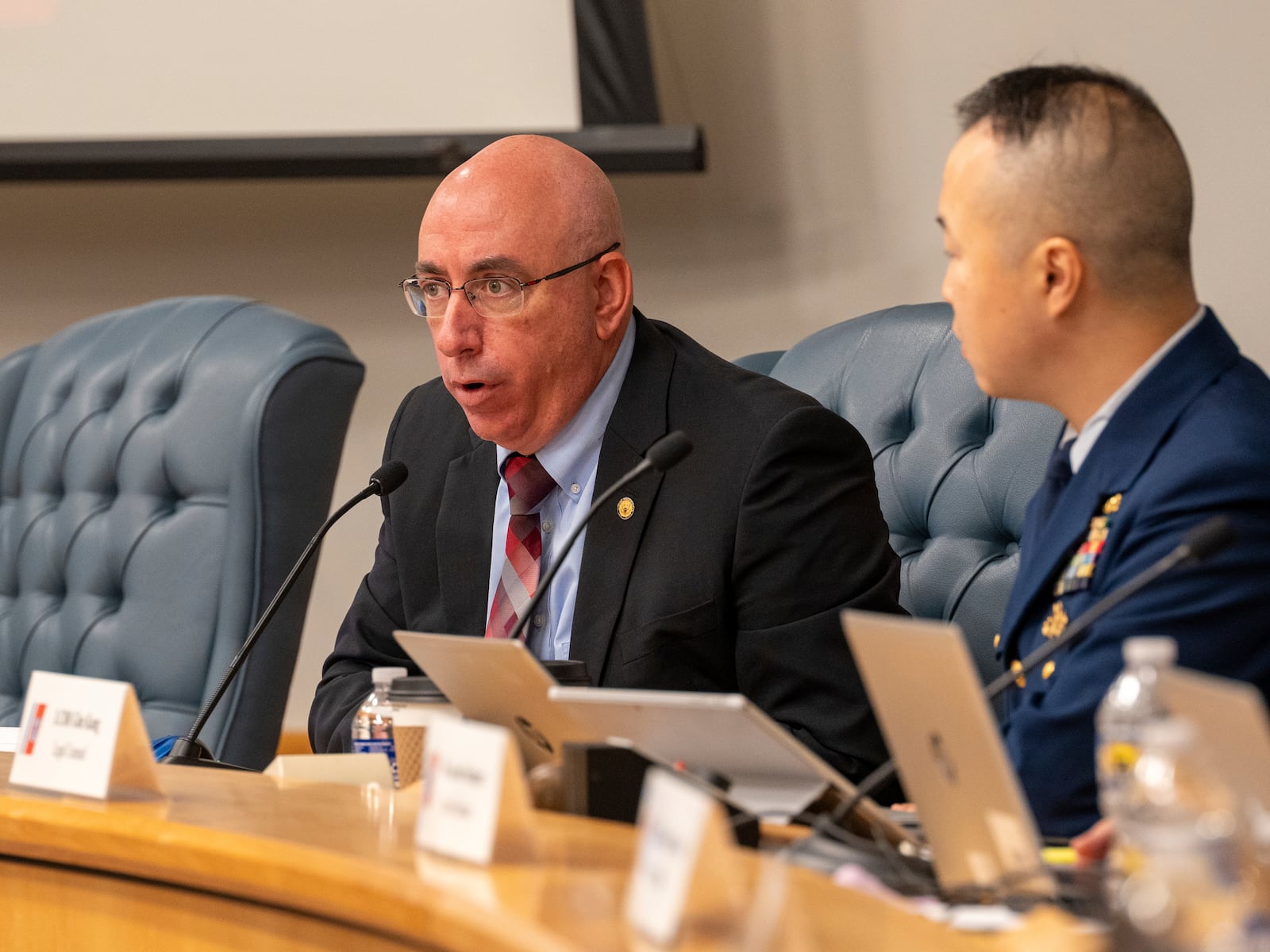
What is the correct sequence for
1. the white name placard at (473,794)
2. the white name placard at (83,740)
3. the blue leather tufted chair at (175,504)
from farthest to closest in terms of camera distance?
1. the blue leather tufted chair at (175,504)
2. the white name placard at (83,740)
3. the white name placard at (473,794)

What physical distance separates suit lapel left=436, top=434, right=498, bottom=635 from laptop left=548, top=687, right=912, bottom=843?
911 mm

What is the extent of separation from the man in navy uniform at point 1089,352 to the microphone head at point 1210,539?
0.18 m

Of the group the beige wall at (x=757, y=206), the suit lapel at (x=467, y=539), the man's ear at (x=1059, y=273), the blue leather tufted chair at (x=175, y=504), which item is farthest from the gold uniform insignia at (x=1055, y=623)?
the beige wall at (x=757, y=206)

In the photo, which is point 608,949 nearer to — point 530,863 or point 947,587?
point 530,863

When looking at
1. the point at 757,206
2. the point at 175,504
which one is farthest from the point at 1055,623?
the point at 757,206

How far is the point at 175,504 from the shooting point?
2621 mm

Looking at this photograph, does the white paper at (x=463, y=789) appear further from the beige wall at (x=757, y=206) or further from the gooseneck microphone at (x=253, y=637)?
the beige wall at (x=757, y=206)

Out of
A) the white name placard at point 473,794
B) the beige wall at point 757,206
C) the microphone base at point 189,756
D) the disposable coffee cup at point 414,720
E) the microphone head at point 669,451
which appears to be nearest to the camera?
the white name placard at point 473,794

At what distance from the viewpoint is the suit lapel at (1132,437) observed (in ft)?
4.22

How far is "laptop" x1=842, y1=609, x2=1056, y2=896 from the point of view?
0.86 metres

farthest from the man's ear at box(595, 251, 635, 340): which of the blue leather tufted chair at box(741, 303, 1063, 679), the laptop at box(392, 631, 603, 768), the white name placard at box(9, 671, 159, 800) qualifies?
the white name placard at box(9, 671, 159, 800)

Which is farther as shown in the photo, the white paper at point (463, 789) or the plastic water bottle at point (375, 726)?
the plastic water bottle at point (375, 726)

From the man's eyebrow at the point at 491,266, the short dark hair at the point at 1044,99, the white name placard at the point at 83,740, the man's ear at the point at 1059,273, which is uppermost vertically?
the short dark hair at the point at 1044,99

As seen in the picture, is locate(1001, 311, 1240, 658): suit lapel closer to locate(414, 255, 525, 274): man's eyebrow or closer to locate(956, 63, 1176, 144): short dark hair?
locate(956, 63, 1176, 144): short dark hair
